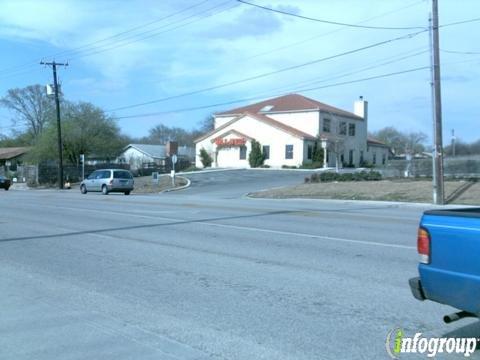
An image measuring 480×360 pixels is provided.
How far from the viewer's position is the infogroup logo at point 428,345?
499 centimetres

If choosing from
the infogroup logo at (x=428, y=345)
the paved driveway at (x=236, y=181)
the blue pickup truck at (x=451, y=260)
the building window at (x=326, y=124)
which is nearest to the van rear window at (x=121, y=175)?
the paved driveway at (x=236, y=181)

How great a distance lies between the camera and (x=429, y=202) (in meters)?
24.8

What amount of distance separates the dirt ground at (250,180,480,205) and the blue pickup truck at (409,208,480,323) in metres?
19.8

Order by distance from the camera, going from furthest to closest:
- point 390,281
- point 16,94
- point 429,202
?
point 16,94, point 429,202, point 390,281

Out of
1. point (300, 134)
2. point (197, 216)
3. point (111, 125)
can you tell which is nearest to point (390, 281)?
point (197, 216)

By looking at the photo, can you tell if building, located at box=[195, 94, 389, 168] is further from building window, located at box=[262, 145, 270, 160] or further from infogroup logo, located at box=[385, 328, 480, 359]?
infogroup logo, located at box=[385, 328, 480, 359]

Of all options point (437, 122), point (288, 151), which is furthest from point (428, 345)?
point (288, 151)

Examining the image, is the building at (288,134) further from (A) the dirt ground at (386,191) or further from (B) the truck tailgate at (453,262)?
(B) the truck tailgate at (453,262)

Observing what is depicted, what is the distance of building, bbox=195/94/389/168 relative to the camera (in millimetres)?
60812

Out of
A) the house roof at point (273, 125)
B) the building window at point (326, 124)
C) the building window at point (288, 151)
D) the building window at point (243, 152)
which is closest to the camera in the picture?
the house roof at point (273, 125)

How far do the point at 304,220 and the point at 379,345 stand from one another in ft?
36.7

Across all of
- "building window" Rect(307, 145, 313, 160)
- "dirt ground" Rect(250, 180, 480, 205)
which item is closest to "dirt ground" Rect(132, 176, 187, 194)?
"dirt ground" Rect(250, 180, 480, 205)

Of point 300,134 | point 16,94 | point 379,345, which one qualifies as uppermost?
point 16,94

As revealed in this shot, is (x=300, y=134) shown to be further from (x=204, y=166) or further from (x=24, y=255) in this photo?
(x=24, y=255)
